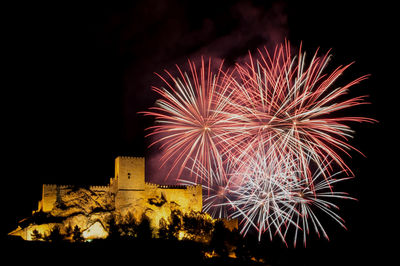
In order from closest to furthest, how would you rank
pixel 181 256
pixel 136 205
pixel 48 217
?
pixel 181 256 → pixel 48 217 → pixel 136 205

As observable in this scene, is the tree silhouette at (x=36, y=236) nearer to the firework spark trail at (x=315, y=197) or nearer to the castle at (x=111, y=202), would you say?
the castle at (x=111, y=202)

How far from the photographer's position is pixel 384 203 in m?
73.3

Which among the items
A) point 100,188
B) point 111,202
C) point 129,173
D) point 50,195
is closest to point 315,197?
point 129,173

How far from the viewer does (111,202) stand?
46000 mm

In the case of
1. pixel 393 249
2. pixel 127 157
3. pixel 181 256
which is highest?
pixel 127 157

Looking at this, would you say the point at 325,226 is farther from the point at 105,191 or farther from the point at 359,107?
the point at 105,191

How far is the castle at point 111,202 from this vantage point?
42.3 metres

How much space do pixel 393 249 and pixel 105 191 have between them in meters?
55.4

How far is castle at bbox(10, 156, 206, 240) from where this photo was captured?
4234 cm

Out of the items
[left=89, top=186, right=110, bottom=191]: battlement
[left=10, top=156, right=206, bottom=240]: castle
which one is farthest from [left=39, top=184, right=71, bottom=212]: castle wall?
[left=89, top=186, right=110, bottom=191]: battlement

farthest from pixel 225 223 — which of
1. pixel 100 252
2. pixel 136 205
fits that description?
pixel 100 252

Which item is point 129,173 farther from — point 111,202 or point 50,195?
point 50,195

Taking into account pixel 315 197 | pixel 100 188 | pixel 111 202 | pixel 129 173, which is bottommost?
pixel 315 197

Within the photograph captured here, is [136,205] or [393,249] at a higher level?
[136,205]
